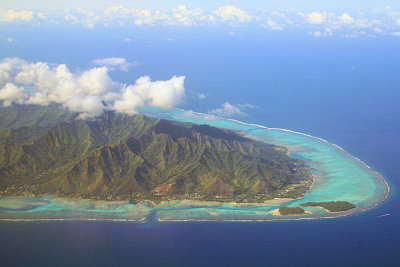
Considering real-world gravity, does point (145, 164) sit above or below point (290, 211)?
above

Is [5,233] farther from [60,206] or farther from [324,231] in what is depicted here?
[324,231]

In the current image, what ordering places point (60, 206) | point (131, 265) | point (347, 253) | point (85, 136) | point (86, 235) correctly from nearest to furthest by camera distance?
1. point (131, 265)
2. point (347, 253)
3. point (86, 235)
4. point (60, 206)
5. point (85, 136)

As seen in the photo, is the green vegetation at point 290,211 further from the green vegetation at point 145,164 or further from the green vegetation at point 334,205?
the green vegetation at point 145,164

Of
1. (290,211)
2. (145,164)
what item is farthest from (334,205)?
(145,164)

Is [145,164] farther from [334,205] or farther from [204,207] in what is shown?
[334,205]

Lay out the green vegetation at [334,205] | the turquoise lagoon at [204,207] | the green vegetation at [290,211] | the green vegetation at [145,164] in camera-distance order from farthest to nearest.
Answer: the green vegetation at [145,164] < the green vegetation at [334,205] < the green vegetation at [290,211] < the turquoise lagoon at [204,207]

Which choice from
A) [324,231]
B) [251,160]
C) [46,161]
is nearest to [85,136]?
[46,161]

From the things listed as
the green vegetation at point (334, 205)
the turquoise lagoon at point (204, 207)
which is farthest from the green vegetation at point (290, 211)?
the green vegetation at point (334, 205)
